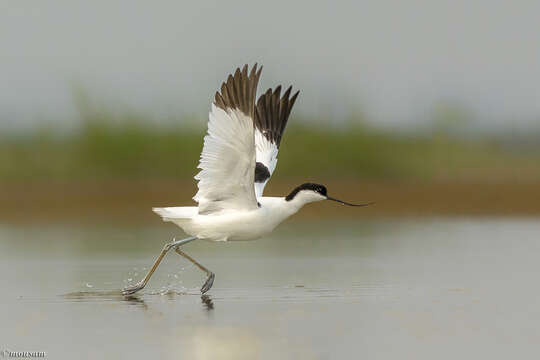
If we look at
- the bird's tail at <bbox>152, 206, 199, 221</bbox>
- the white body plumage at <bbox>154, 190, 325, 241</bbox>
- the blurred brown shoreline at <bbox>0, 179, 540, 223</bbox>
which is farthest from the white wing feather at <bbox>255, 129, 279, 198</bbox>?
the blurred brown shoreline at <bbox>0, 179, 540, 223</bbox>

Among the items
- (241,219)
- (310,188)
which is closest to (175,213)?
(241,219)

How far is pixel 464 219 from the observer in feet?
67.5

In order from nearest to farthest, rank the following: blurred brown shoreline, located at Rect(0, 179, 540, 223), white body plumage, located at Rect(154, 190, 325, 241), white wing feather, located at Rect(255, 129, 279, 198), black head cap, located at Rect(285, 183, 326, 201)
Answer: white body plumage, located at Rect(154, 190, 325, 241), black head cap, located at Rect(285, 183, 326, 201), white wing feather, located at Rect(255, 129, 279, 198), blurred brown shoreline, located at Rect(0, 179, 540, 223)

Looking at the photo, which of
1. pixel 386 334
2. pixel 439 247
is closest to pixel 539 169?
pixel 439 247

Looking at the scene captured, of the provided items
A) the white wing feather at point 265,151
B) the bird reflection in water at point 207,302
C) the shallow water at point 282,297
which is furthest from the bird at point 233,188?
the white wing feather at point 265,151

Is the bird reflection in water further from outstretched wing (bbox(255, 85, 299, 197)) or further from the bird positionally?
outstretched wing (bbox(255, 85, 299, 197))

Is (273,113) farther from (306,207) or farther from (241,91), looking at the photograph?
(306,207)

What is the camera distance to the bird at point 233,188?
34.2ft

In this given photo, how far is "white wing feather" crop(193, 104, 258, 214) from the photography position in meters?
10.4

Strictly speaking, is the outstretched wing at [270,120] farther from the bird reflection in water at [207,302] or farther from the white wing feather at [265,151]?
the bird reflection in water at [207,302]

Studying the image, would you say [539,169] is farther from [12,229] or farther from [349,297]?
[349,297]

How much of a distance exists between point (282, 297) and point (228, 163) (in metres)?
1.29

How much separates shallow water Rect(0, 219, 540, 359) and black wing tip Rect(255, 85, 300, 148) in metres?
1.48

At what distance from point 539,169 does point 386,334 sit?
63.4 ft
